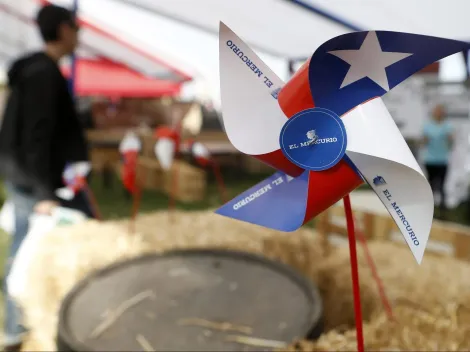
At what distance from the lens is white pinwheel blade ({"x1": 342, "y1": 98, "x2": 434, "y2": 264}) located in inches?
18.4

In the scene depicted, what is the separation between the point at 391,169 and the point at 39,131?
37.2 inches

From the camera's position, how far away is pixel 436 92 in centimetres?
290

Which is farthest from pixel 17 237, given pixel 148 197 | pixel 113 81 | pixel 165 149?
pixel 113 81

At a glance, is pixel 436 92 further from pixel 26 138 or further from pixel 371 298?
pixel 26 138

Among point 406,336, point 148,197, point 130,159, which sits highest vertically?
point 406,336

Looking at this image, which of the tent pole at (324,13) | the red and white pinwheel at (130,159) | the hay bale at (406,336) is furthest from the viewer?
the red and white pinwheel at (130,159)

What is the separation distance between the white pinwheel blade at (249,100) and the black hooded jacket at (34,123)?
769 millimetres

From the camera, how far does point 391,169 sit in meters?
0.49

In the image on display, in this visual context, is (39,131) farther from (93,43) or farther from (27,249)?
(93,43)

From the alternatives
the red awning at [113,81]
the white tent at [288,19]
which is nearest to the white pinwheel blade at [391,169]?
the white tent at [288,19]

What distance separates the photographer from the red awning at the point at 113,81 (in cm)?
355

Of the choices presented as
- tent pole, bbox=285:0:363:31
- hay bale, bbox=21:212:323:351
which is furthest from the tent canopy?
tent pole, bbox=285:0:363:31

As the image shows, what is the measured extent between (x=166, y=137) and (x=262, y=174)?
8.30 ft

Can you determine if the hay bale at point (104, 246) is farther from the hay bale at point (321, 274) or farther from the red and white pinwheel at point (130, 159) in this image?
the red and white pinwheel at point (130, 159)
